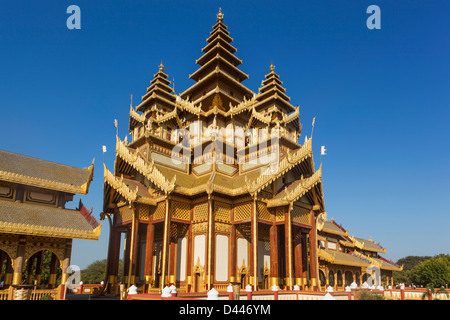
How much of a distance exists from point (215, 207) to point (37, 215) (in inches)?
393

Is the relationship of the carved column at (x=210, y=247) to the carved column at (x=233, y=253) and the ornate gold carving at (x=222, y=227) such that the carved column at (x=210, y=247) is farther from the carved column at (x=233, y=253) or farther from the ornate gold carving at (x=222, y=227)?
the carved column at (x=233, y=253)

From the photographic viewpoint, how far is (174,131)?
3080cm

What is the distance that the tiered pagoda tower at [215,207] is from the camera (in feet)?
66.3

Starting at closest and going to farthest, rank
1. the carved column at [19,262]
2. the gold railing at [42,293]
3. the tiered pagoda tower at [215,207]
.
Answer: the gold railing at [42,293] < the carved column at [19,262] < the tiered pagoda tower at [215,207]

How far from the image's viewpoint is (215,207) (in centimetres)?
2092

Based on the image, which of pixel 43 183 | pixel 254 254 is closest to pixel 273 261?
pixel 254 254

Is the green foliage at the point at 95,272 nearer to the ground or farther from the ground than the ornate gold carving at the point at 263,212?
nearer to the ground

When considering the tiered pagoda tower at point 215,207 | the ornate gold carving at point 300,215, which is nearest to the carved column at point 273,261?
the tiered pagoda tower at point 215,207

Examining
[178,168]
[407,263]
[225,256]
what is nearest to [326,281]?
[225,256]

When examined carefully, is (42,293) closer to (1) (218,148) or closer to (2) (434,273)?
(1) (218,148)

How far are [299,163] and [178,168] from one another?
906 centimetres

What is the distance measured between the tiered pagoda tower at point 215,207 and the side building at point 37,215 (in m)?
2.91

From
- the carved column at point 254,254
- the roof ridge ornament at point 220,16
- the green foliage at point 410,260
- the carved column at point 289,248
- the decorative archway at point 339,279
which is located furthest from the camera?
the green foliage at point 410,260
